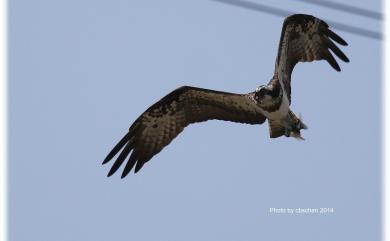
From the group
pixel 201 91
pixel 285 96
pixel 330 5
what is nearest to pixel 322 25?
pixel 285 96

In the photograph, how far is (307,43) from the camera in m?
8.84

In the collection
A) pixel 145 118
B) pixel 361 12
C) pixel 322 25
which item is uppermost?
pixel 322 25

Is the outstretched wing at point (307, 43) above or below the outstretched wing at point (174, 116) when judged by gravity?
above

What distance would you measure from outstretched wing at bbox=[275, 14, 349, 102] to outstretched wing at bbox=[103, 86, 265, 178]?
2.36 feet

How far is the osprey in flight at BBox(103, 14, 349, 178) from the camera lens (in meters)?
8.32

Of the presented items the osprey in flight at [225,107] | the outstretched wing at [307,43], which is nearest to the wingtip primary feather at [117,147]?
the osprey in flight at [225,107]

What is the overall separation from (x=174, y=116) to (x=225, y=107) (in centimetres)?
72

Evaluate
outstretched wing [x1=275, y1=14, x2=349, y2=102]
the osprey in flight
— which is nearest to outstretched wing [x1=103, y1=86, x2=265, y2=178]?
the osprey in flight

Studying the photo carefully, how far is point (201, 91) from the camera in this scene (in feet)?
28.0

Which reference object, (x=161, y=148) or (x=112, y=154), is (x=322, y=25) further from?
(x=112, y=154)

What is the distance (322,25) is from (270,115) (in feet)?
5.34

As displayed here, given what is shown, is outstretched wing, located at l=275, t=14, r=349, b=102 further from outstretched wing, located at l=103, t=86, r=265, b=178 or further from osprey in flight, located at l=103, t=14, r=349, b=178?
outstretched wing, located at l=103, t=86, r=265, b=178

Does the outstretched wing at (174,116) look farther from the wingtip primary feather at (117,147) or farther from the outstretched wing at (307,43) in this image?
the outstretched wing at (307,43)

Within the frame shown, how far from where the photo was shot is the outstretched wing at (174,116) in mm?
8523
